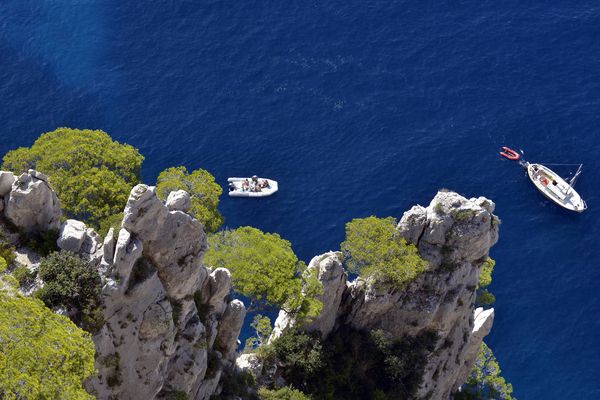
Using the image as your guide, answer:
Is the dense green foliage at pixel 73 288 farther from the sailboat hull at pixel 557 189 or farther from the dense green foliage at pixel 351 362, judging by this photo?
the sailboat hull at pixel 557 189

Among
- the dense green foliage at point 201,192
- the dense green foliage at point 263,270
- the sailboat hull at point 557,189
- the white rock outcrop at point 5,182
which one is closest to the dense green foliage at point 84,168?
the dense green foliage at point 201,192

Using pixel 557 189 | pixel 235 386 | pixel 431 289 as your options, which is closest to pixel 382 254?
pixel 431 289

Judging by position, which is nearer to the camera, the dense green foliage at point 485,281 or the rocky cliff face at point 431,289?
the rocky cliff face at point 431,289

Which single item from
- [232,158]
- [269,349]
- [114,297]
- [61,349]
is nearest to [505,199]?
[232,158]

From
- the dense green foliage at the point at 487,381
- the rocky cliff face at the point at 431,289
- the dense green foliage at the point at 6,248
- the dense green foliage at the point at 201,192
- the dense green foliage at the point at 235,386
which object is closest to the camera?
the dense green foliage at the point at 6,248

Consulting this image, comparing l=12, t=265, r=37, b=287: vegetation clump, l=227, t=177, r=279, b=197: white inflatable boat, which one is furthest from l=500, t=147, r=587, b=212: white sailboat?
l=12, t=265, r=37, b=287: vegetation clump

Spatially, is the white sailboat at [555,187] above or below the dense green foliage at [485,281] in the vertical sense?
below

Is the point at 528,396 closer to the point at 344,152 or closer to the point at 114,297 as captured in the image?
the point at 344,152
